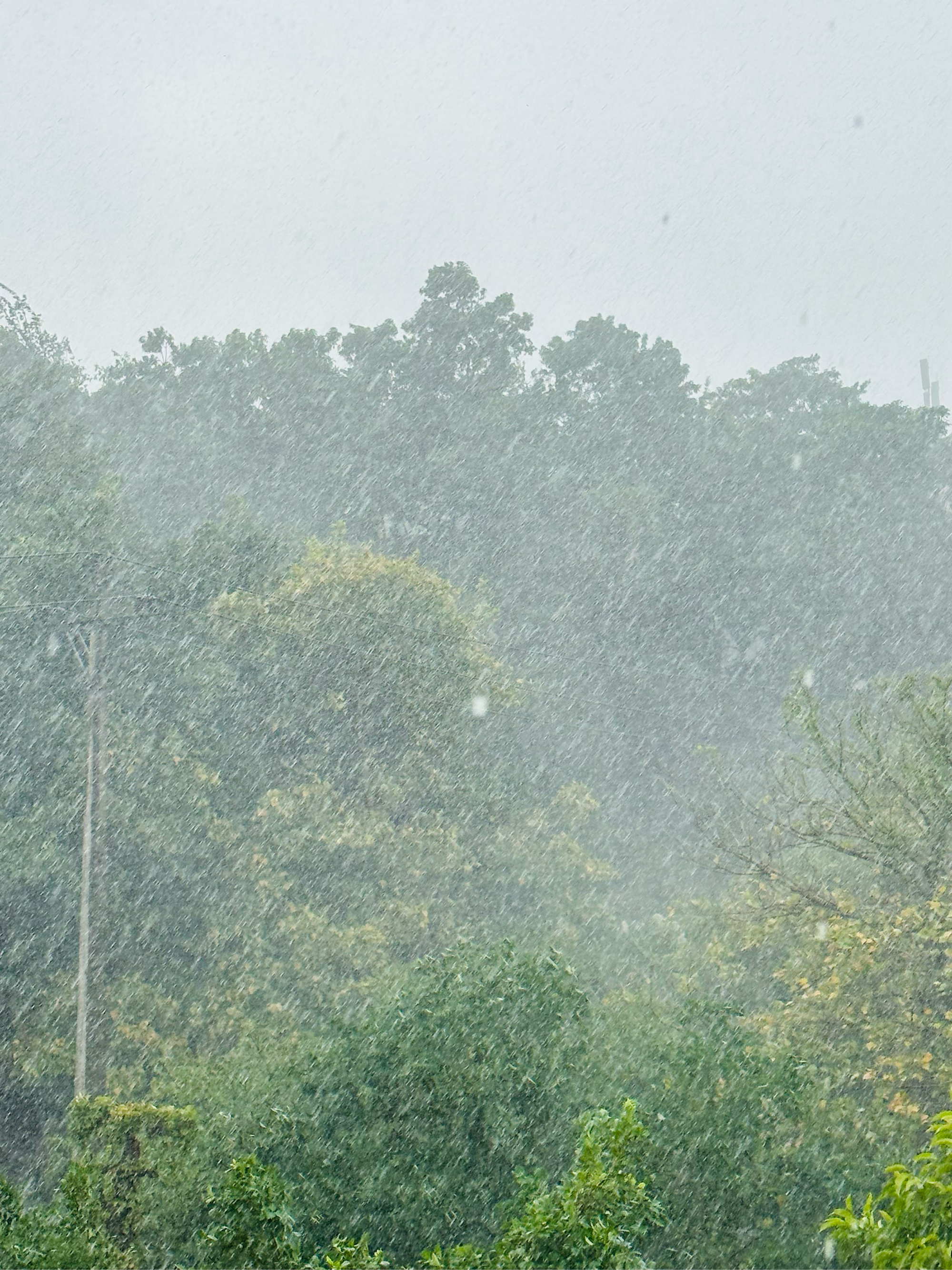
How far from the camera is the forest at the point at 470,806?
762cm

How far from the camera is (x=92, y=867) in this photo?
12.9 meters

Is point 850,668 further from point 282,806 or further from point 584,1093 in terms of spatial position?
point 584,1093

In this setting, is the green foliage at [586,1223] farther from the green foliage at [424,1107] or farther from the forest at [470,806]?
the green foliage at [424,1107]

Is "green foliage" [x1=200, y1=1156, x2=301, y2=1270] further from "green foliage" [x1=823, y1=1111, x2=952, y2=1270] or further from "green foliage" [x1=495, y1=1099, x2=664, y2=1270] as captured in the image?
"green foliage" [x1=823, y1=1111, x2=952, y2=1270]

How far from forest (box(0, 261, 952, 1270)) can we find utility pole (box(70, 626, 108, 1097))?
0.07m

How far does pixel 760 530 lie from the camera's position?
39562mm

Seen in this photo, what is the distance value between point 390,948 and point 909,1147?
39.7 feet

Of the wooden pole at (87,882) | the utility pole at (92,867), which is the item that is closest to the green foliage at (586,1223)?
the wooden pole at (87,882)

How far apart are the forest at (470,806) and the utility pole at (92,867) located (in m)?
0.07

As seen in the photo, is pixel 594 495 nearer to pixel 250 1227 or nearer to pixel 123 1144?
pixel 123 1144

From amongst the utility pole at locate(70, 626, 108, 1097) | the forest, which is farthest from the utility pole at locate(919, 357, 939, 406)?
the utility pole at locate(70, 626, 108, 1097)

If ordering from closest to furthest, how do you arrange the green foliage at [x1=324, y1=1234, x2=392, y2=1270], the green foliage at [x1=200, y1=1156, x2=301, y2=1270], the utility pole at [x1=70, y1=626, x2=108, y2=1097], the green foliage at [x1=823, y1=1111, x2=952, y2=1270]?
the green foliage at [x1=823, y1=1111, x2=952, y2=1270]
the green foliage at [x1=200, y1=1156, x2=301, y2=1270]
the green foliage at [x1=324, y1=1234, x2=392, y2=1270]
the utility pole at [x1=70, y1=626, x2=108, y2=1097]

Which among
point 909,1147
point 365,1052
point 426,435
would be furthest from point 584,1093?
point 426,435

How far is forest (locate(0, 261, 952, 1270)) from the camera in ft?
25.0
